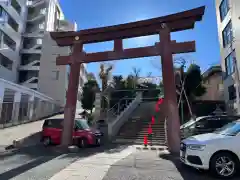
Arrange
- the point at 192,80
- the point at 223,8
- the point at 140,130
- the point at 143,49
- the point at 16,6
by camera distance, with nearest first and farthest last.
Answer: the point at 143,49, the point at 140,130, the point at 192,80, the point at 223,8, the point at 16,6

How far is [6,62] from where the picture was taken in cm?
3500

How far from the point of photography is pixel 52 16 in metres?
46.2

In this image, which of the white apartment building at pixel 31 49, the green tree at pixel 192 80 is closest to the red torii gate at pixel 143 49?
the green tree at pixel 192 80

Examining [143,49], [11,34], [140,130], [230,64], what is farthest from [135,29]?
[11,34]

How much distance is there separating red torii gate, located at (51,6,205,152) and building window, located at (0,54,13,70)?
24.5 metres

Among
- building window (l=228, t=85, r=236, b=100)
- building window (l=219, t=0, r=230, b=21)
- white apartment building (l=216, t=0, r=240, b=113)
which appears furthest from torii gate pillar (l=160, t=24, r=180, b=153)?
building window (l=219, t=0, r=230, b=21)

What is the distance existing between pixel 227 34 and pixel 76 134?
18284mm

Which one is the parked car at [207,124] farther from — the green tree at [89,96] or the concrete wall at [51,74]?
the concrete wall at [51,74]

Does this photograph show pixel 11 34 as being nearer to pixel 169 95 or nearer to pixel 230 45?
pixel 230 45

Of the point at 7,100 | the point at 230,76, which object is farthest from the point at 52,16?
the point at 230,76

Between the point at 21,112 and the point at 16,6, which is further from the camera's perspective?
the point at 16,6

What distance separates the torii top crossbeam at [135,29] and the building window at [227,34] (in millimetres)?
12563

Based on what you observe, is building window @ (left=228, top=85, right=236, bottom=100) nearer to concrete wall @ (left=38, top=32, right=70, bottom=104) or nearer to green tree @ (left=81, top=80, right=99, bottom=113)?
green tree @ (left=81, top=80, right=99, bottom=113)

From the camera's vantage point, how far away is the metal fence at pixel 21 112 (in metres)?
20.8
